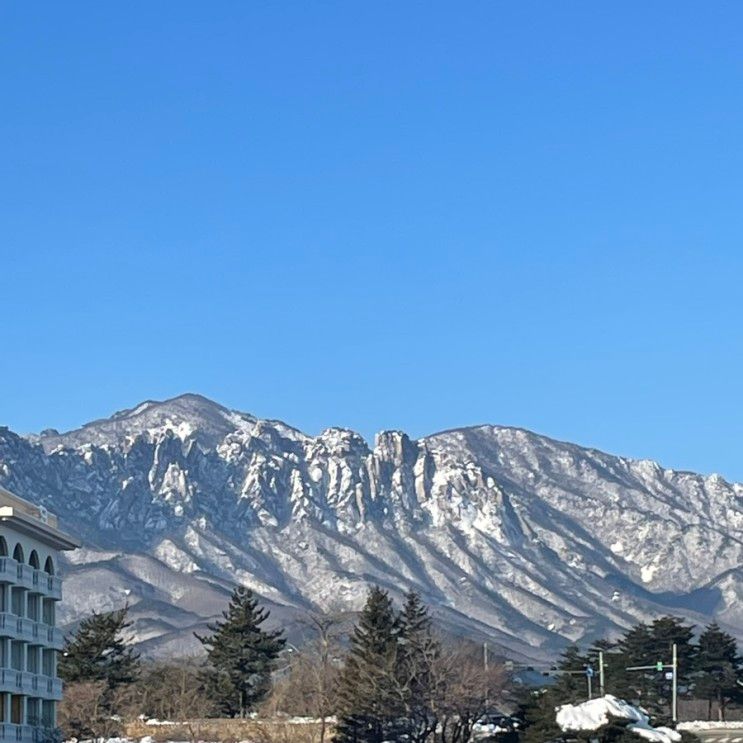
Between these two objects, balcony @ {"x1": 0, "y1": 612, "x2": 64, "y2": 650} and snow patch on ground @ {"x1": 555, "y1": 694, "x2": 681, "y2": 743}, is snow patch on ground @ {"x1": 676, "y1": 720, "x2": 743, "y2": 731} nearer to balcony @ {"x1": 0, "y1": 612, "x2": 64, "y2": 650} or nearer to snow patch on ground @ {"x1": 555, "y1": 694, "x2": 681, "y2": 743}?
snow patch on ground @ {"x1": 555, "y1": 694, "x2": 681, "y2": 743}

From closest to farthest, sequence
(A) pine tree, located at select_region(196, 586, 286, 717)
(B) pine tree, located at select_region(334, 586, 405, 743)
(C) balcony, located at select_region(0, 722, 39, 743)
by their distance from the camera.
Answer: (C) balcony, located at select_region(0, 722, 39, 743) < (B) pine tree, located at select_region(334, 586, 405, 743) < (A) pine tree, located at select_region(196, 586, 286, 717)

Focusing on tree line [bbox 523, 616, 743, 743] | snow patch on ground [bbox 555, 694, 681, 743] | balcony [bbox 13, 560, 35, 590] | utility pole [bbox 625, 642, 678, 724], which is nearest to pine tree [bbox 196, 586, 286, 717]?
tree line [bbox 523, 616, 743, 743]

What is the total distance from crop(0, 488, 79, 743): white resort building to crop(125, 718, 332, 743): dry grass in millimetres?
15886

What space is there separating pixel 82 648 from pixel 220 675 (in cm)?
1101

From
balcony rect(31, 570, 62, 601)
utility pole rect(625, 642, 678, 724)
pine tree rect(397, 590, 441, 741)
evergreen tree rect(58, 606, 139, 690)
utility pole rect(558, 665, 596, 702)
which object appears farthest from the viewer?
evergreen tree rect(58, 606, 139, 690)

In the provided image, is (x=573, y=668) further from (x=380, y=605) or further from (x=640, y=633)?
(x=380, y=605)

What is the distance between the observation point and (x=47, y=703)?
3440 inches

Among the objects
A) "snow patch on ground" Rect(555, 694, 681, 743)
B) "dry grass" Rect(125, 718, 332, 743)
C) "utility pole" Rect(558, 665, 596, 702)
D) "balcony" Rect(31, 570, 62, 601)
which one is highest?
"balcony" Rect(31, 570, 62, 601)

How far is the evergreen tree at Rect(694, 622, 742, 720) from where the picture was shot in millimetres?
127625

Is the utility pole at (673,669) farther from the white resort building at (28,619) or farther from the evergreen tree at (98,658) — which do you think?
the white resort building at (28,619)

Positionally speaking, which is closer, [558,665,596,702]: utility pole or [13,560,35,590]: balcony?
[13,560,35,590]: balcony

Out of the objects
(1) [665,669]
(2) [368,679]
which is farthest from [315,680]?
(1) [665,669]

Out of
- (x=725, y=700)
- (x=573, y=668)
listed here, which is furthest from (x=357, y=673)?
(x=725, y=700)

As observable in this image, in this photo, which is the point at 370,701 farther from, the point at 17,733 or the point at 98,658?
the point at 98,658
